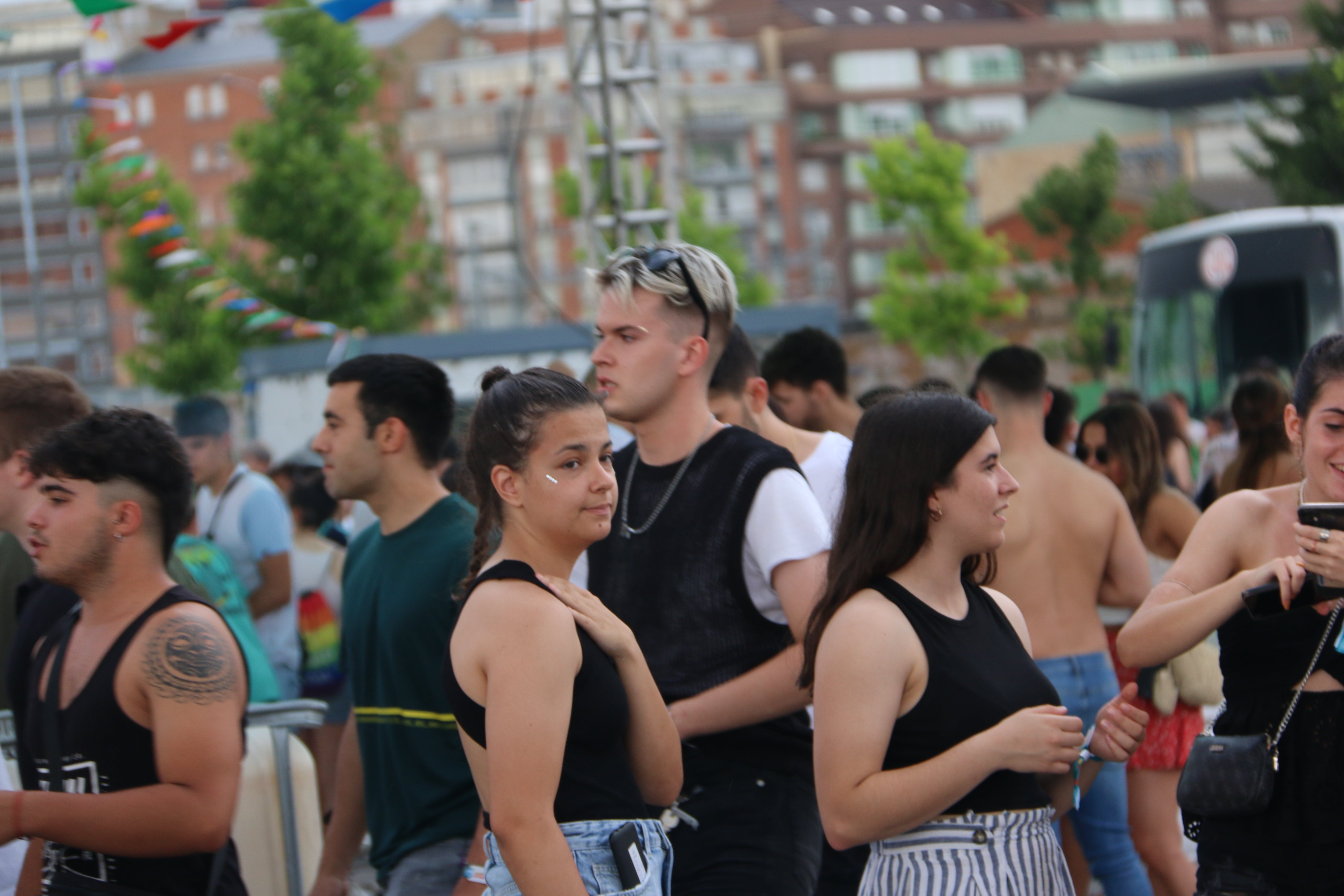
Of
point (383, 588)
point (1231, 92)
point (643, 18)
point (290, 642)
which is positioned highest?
point (1231, 92)

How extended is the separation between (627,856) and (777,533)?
0.86 meters

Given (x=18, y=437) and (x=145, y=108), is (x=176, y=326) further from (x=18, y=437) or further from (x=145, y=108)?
(x=145, y=108)

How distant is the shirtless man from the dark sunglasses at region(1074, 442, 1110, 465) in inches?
39.8

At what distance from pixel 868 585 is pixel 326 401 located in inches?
68.9

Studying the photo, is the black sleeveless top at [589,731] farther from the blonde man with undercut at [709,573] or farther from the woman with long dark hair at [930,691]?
the blonde man with undercut at [709,573]

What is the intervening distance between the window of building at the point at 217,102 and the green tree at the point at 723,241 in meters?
32.8

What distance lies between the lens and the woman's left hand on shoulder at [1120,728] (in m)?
2.75

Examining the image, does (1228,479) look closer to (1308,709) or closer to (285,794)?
(1308,709)

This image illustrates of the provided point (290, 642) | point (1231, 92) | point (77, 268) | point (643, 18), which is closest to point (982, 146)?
point (1231, 92)

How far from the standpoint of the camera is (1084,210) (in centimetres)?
3828

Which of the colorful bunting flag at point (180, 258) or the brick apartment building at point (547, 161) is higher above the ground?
the brick apartment building at point (547, 161)

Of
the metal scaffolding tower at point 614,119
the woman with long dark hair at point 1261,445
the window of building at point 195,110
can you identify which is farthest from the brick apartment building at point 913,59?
the woman with long dark hair at point 1261,445

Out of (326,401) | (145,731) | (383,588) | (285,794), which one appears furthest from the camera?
(285,794)

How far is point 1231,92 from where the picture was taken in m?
44.2
